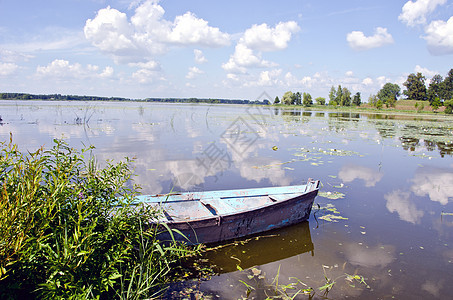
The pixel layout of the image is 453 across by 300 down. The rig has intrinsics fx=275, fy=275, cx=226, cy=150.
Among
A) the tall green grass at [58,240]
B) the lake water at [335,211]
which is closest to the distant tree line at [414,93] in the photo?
the lake water at [335,211]

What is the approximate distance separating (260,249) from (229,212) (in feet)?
2.64

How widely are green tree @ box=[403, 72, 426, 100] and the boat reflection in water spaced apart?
87434 mm

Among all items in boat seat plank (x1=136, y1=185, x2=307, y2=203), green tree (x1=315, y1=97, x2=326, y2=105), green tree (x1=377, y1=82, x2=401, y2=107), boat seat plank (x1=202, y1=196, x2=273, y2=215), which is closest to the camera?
boat seat plank (x1=202, y1=196, x2=273, y2=215)

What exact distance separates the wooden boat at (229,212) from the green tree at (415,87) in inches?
3415

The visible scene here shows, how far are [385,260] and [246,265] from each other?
2.21 metres

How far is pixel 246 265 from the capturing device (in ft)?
13.8

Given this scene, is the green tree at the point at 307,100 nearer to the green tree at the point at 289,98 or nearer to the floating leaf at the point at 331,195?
the green tree at the point at 289,98

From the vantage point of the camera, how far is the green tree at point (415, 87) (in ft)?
245

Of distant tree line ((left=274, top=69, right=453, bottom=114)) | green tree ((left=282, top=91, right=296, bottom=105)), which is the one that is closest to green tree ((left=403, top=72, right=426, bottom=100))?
distant tree line ((left=274, top=69, right=453, bottom=114))

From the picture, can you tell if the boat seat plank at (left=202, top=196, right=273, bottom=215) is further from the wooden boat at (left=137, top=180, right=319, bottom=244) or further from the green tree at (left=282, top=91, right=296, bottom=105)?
the green tree at (left=282, top=91, right=296, bottom=105)

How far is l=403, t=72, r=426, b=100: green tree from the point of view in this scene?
245 ft

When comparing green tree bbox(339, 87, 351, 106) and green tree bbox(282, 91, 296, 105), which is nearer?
green tree bbox(339, 87, 351, 106)

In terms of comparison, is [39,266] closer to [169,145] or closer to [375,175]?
[375,175]

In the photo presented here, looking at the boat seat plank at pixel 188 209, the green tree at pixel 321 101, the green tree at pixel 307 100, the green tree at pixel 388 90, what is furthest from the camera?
the green tree at pixel 388 90
